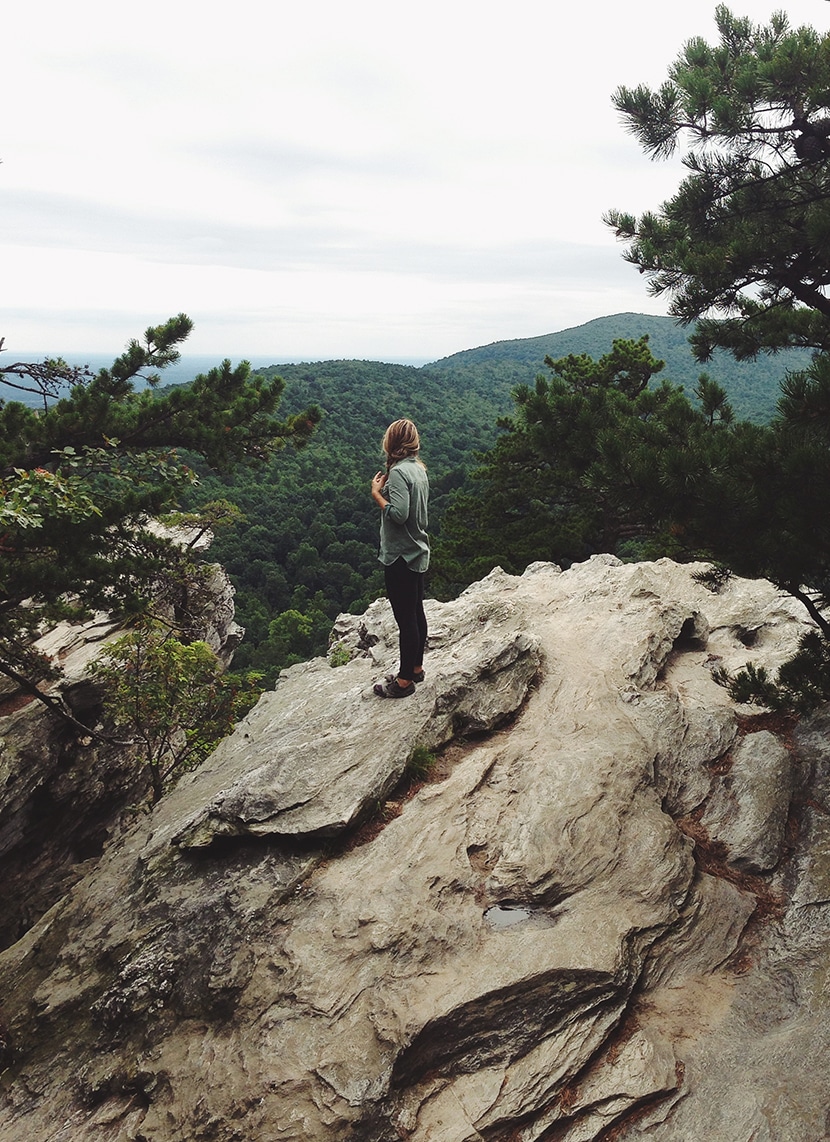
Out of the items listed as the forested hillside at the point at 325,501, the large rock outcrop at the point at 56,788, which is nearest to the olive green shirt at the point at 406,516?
the large rock outcrop at the point at 56,788

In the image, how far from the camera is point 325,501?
215 ft

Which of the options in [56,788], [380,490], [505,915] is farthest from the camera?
[56,788]

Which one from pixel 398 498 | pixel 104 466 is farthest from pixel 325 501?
pixel 398 498

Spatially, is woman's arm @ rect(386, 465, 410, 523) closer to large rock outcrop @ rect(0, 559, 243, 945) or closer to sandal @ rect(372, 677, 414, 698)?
sandal @ rect(372, 677, 414, 698)

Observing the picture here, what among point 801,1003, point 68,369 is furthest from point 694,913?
point 68,369

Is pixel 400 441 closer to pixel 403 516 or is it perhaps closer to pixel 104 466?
pixel 403 516

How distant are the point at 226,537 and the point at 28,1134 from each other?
56.4 metres

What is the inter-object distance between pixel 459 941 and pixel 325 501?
6225cm

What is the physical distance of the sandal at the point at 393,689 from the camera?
683 centimetres

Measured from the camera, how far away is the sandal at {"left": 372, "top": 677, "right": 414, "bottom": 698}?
6.83 meters

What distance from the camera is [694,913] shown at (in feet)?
16.0

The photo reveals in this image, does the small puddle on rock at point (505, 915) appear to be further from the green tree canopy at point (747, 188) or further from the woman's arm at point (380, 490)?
the green tree canopy at point (747, 188)

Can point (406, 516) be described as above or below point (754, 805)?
above

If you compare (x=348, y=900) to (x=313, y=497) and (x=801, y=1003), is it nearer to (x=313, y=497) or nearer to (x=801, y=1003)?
(x=801, y=1003)
